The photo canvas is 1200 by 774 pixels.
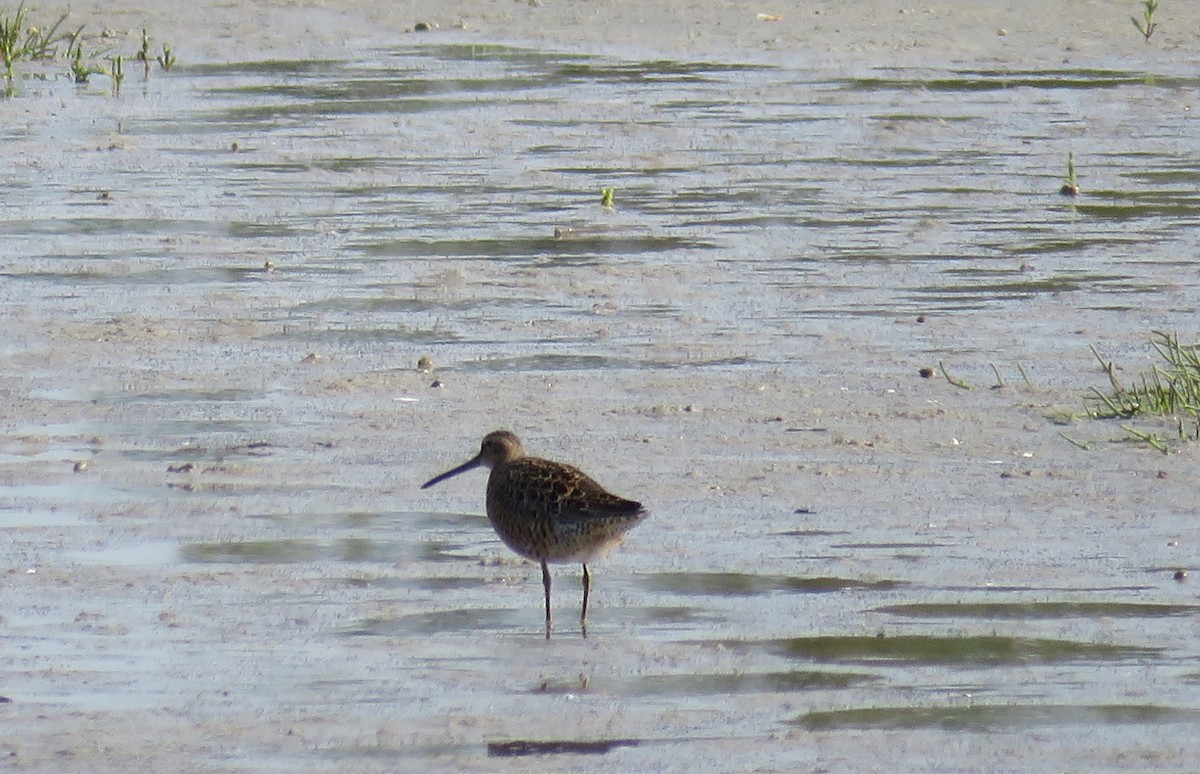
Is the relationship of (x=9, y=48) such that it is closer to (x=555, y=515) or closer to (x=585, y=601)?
(x=555, y=515)

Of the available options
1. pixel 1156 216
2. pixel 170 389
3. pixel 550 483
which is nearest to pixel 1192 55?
pixel 1156 216

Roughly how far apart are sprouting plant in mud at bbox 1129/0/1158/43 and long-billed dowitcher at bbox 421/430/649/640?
13.3 m

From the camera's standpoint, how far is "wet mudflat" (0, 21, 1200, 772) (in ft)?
20.5

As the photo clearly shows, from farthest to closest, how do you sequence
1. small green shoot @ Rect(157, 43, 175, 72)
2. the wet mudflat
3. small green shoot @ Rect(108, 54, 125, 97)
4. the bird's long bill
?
small green shoot @ Rect(157, 43, 175, 72), small green shoot @ Rect(108, 54, 125, 97), the bird's long bill, the wet mudflat

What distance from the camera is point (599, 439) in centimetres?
895

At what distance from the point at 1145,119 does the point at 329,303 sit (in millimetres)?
7760

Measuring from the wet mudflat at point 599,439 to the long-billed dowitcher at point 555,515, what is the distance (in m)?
0.18

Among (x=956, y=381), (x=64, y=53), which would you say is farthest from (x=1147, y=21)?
(x=956, y=381)

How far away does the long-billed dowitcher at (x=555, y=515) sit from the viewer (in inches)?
278

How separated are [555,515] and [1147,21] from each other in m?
14.8

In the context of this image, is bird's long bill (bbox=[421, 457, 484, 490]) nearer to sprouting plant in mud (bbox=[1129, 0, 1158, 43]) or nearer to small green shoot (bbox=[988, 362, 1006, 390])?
small green shoot (bbox=[988, 362, 1006, 390])

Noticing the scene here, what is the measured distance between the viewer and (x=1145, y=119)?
667 inches

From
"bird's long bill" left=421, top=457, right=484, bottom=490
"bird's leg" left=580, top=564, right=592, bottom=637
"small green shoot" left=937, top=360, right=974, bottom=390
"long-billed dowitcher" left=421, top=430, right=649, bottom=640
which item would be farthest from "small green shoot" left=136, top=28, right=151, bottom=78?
"bird's leg" left=580, top=564, right=592, bottom=637

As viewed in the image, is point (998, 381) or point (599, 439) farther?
point (998, 381)
